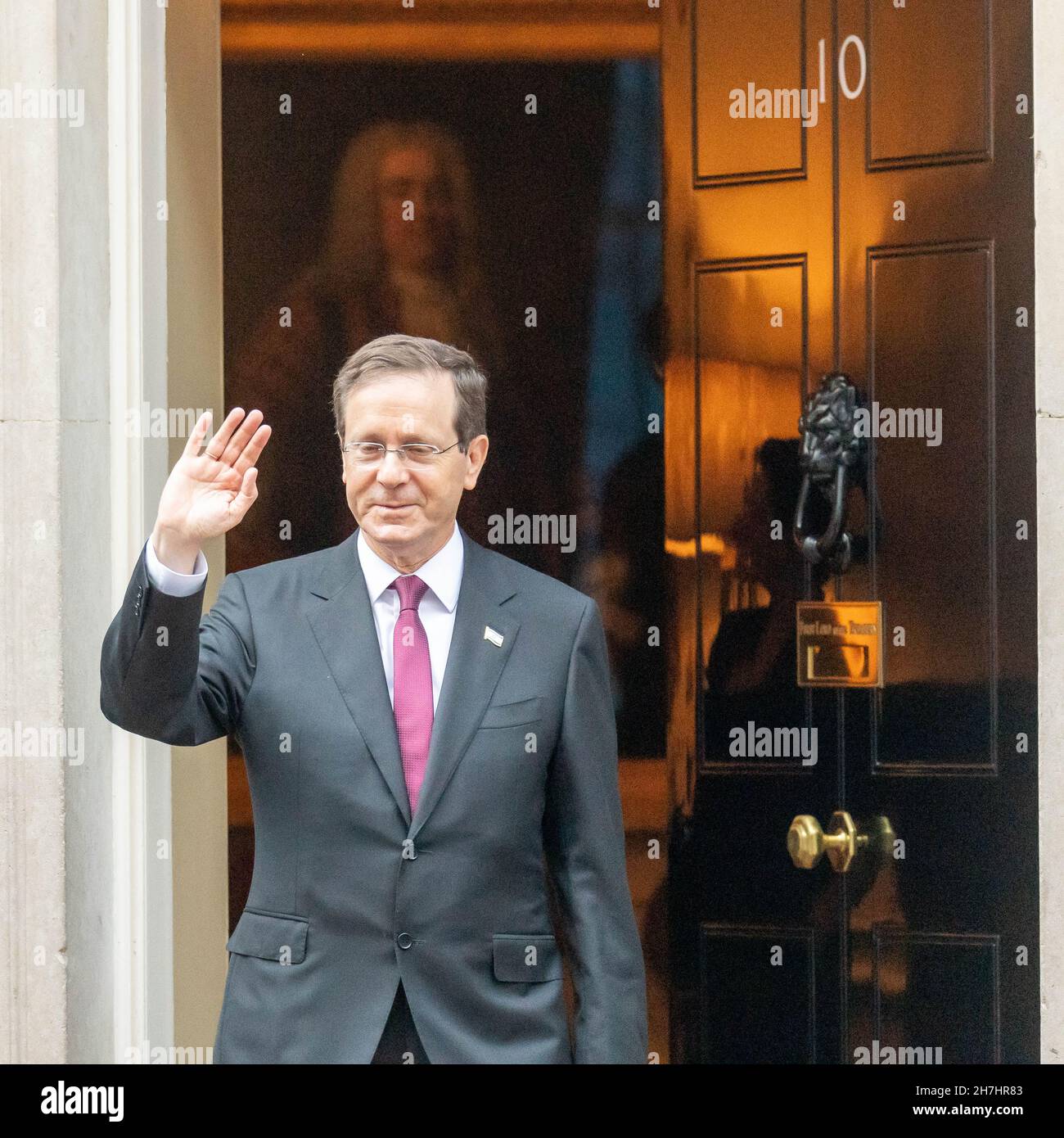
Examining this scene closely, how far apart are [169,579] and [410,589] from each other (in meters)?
0.50

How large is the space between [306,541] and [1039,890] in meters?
2.20

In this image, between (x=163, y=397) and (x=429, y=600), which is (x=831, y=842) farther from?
(x=163, y=397)

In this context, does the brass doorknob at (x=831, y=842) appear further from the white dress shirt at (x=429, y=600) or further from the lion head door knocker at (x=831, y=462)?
the white dress shirt at (x=429, y=600)

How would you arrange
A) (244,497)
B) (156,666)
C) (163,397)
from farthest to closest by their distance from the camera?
(163,397) < (244,497) < (156,666)

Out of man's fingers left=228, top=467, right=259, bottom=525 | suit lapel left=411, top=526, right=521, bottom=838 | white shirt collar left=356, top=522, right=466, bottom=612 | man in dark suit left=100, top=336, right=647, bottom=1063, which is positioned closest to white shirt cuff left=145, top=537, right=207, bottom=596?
man in dark suit left=100, top=336, right=647, bottom=1063

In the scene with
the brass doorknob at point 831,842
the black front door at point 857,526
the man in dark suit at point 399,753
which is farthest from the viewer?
the brass doorknob at point 831,842

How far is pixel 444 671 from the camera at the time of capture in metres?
2.63

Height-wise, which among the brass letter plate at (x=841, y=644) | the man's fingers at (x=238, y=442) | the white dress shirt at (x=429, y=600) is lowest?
the brass letter plate at (x=841, y=644)

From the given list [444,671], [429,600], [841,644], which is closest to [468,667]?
[444,671]

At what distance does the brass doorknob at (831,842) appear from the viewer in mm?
3510

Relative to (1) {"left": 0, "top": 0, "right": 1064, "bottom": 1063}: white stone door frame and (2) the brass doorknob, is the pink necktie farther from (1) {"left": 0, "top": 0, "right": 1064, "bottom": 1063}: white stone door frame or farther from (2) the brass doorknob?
(2) the brass doorknob

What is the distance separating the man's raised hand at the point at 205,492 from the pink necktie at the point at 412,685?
377 millimetres

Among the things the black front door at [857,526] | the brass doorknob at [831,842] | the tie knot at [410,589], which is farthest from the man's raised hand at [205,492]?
the brass doorknob at [831,842]

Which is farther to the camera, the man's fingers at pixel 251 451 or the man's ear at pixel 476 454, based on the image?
the man's ear at pixel 476 454
